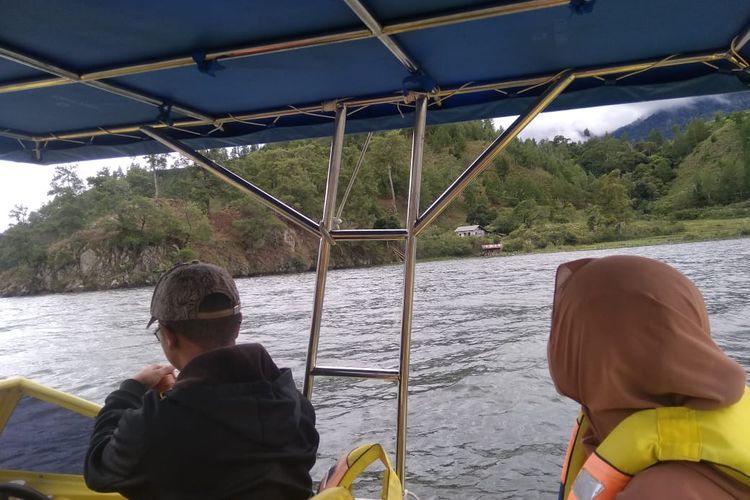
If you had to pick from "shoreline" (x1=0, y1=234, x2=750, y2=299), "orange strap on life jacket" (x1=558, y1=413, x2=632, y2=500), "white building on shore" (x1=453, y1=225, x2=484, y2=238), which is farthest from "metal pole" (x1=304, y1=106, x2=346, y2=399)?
"white building on shore" (x1=453, y1=225, x2=484, y2=238)

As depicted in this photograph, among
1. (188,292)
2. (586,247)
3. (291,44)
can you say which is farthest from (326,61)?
(586,247)

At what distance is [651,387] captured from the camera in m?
0.74

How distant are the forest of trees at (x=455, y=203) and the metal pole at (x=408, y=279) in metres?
16.6

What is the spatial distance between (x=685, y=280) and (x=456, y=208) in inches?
1781

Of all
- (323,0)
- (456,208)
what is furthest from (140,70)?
(456,208)

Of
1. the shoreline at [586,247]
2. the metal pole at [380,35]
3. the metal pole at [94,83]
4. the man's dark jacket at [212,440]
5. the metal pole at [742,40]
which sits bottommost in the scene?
the shoreline at [586,247]

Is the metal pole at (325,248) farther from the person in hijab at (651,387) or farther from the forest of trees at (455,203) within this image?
the forest of trees at (455,203)

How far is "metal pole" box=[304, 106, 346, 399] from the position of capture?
2.40m

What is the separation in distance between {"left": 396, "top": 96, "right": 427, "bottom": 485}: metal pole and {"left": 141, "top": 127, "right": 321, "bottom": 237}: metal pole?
1.39 ft

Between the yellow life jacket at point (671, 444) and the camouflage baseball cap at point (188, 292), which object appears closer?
the yellow life jacket at point (671, 444)

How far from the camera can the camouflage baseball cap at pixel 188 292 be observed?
4.12ft

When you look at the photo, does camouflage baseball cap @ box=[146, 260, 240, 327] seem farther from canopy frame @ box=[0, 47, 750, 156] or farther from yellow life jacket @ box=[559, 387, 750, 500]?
canopy frame @ box=[0, 47, 750, 156]

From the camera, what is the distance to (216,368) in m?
1.14

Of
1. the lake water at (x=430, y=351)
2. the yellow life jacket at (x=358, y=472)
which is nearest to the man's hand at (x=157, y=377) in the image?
the yellow life jacket at (x=358, y=472)
